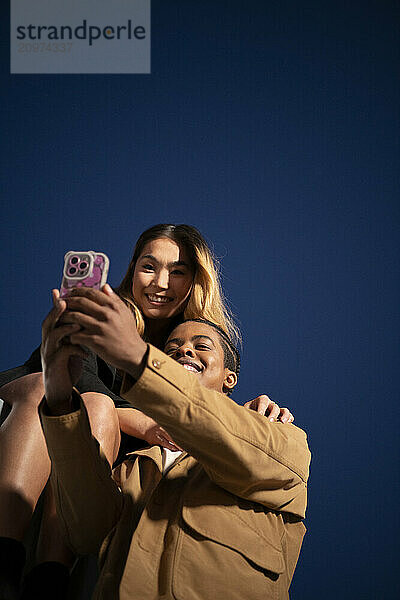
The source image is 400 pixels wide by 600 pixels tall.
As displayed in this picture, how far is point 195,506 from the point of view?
41.3 inches

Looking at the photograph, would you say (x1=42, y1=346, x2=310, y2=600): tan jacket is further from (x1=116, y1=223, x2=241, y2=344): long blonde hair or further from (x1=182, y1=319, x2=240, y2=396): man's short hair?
(x1=116, y1=223, x2=241, y2=344): long blonde hair

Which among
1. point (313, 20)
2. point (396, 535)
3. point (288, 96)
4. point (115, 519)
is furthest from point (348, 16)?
point (115, 519)

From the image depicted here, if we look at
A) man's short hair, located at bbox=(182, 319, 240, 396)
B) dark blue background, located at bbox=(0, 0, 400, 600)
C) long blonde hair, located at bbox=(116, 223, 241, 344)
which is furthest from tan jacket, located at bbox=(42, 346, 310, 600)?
dark blue background, located at bbox=(0, 0, 400, 600)

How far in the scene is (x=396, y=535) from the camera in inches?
107

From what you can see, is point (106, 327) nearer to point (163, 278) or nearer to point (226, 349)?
point (226, 349)

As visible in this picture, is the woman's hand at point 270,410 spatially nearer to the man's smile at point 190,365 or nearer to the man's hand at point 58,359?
the man's smile at point 190,365

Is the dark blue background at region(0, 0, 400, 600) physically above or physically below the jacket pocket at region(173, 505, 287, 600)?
above

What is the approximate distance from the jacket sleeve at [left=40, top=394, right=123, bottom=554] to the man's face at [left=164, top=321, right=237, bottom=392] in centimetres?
32

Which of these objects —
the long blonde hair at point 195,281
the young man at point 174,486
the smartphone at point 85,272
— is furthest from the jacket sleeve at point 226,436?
the long blonde hair at point 195,281

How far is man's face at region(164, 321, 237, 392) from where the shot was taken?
136 cm

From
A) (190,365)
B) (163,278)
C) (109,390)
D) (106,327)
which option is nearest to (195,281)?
(163,278)

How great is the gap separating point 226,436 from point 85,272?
11.2 inches

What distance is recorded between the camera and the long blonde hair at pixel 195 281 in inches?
75.1

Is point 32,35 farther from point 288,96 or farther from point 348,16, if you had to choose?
point 348,16
